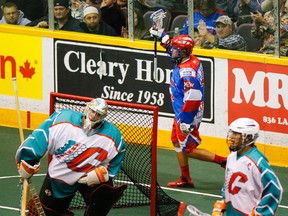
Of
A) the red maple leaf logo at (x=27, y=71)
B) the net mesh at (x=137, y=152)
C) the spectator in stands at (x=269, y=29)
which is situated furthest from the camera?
the red maple leaf logo at (x=27, y=71)

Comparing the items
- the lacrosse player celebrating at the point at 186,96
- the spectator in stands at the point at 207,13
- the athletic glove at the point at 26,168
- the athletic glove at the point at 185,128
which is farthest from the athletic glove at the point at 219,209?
the spectator in stands at the point at 207,13

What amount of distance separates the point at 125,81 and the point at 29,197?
3808 mm

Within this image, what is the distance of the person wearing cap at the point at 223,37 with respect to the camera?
12.8 metres

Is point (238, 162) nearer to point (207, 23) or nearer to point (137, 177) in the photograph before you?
point (137, 177)

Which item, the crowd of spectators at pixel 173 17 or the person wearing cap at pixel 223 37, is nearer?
the crowd of spectators at pixel 173 17

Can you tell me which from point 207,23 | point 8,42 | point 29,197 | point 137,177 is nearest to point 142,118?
point 137,177

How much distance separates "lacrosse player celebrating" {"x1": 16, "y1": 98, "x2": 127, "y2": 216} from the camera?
31.0ft

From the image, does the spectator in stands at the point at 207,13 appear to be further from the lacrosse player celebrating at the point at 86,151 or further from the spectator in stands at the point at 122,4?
the lacrosse player celebrating at the point at 86,151

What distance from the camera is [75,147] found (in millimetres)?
9523

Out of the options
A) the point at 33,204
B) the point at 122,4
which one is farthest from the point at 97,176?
the point at 122,4

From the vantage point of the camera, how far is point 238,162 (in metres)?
8.52

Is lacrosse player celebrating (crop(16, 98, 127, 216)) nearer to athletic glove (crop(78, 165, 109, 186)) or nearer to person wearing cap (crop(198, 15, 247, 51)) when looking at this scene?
athletic glove (crop(78, 165, 109, 186))

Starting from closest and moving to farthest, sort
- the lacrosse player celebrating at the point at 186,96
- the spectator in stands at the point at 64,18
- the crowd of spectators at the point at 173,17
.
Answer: the lacrosse player celebrating at the point at 186,96
the crowd of spectators at the point at 173,17
the spectator in stands at the point at 64,18

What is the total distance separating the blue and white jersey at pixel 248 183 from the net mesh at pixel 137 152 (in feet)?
7.65
